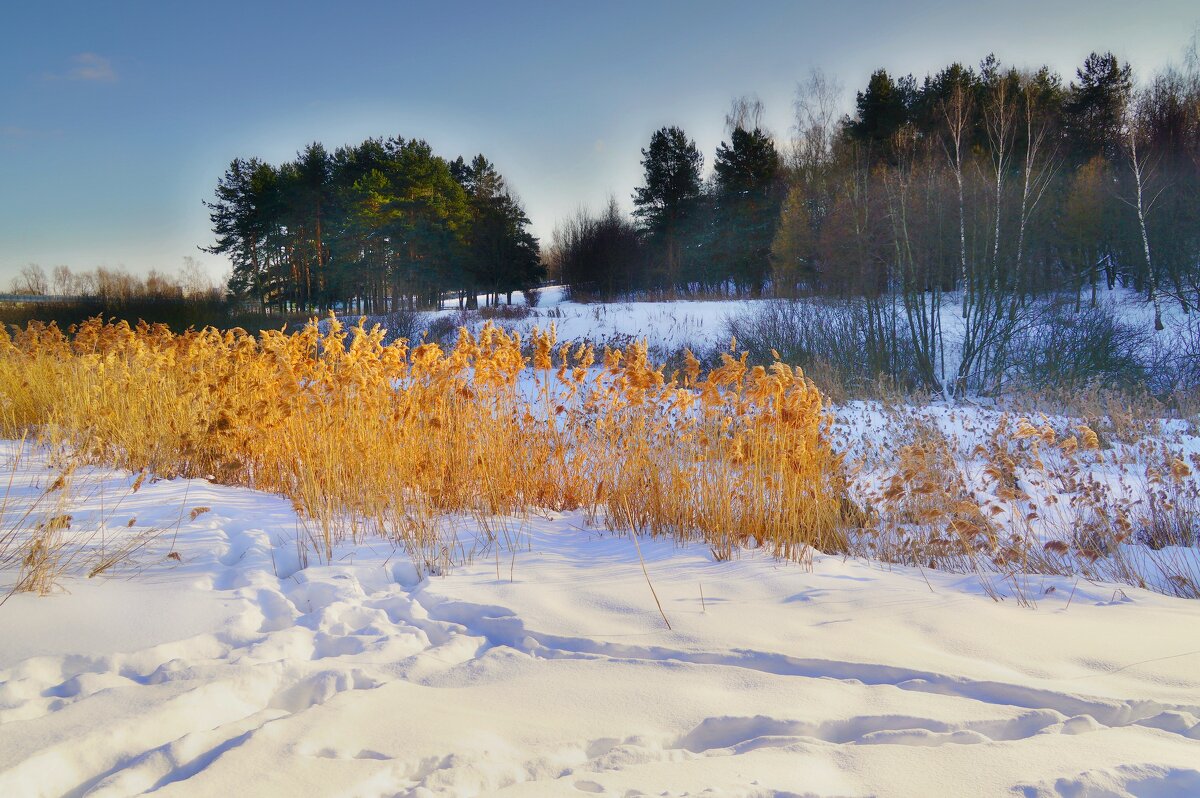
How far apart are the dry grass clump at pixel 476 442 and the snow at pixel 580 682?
57cm

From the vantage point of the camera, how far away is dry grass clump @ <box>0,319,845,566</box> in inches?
148

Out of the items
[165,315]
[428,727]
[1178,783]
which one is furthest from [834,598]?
[165,315]

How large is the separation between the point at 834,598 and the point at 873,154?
28187 millimetres

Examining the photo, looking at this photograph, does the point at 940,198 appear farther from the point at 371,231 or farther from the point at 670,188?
the point at 371,231

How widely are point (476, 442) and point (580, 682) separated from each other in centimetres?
262

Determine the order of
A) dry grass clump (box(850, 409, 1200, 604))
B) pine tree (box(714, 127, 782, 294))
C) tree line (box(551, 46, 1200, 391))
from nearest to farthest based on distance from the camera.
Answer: dry grass clump (box(850, 409, 1200, 604)) < tree line (box(551, 46, 1200, 391)) < pine tree (box(714, 127, 782, 294))

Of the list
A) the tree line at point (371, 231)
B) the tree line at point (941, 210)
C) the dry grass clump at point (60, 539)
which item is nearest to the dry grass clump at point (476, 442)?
the dry grass clump at point (60, 539)

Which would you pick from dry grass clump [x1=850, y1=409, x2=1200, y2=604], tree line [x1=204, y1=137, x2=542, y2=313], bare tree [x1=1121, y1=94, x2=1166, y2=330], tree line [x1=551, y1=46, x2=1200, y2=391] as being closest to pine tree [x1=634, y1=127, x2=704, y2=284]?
tree line [x1=551, y1=46, x2=1200, y2=391]

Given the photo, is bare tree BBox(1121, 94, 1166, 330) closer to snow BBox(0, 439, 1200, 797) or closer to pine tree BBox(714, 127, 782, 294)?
pine tree BBox(714, 127, 782, 294)

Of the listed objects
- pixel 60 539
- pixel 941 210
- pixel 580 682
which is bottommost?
pixel 580 682

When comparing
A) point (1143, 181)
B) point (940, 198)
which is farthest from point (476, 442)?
point (1143, 181)

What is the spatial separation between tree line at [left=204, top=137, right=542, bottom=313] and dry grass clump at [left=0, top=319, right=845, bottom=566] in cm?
2628

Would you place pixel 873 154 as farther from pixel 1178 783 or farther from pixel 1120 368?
pixel 1178 783

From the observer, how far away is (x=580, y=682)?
2.08 m
